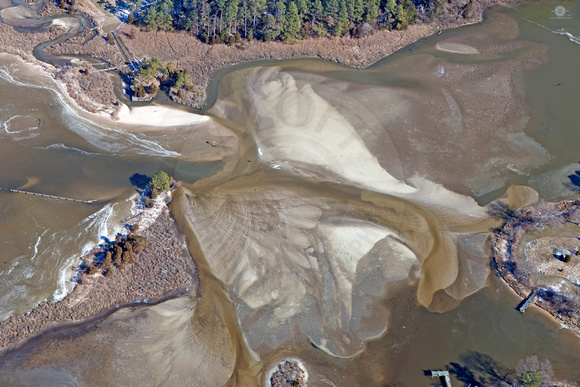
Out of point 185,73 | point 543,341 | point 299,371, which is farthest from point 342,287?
point 185,73

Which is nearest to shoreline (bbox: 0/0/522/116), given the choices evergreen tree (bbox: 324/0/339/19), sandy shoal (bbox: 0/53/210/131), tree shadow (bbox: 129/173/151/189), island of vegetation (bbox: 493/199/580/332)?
evergreen tree (bbox: 324/0/339/19)

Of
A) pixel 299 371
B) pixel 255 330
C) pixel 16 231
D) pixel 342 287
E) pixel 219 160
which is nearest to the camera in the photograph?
pixel 299 371

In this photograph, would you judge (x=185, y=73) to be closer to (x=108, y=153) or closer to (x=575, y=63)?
(x=108, y=153)

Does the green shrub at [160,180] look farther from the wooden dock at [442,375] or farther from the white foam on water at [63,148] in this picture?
the wooden dock at [442,375]

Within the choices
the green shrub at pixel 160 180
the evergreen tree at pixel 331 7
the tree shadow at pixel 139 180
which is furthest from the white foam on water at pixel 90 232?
the evergreen tree at pixel 331 7

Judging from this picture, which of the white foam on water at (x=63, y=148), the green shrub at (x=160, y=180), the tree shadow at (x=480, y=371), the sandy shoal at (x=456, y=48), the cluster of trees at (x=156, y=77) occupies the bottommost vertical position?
the tree shadow at (x=480, y=371)
